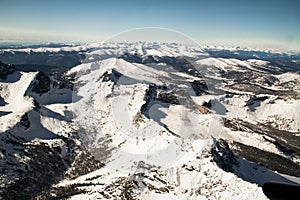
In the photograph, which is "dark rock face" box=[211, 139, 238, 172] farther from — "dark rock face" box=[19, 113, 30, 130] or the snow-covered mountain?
"dark rock face" box=[19, 113, 30, 130]

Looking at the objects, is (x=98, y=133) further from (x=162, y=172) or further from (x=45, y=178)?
(x=162, y=172)

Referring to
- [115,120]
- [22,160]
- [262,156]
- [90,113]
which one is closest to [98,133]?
[115,120]

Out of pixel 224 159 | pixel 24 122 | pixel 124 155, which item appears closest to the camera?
pixel 224 159

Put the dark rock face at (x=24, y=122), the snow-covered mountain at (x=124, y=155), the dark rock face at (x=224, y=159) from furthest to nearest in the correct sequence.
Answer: the dark rock face at (x=24, y=122) → the dark rock face at (x=224, y=159) → the snow-covered mountain at (x=124, y=155)

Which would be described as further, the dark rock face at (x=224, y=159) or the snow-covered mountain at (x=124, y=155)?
the dark rock face at (x=224, y=159)

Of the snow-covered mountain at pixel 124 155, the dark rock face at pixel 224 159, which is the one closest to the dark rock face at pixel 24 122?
the snow-covered mountain at pixel 124 155

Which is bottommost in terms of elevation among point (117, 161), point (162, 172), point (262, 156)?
point (262, 156)

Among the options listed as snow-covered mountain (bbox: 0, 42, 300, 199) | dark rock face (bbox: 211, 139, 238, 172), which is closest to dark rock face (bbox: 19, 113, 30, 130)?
snow-covered mountain (bbox: 0, 42, 300, 199)

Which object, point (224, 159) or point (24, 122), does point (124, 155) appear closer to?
point (224, 159)

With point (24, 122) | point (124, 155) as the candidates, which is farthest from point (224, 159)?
point (24, 122)

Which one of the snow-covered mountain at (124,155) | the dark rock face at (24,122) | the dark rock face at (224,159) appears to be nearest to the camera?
the snow-covered mountain at (124,155)

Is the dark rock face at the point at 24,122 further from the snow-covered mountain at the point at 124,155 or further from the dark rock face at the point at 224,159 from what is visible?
the dark rock face at the point at 224,159
